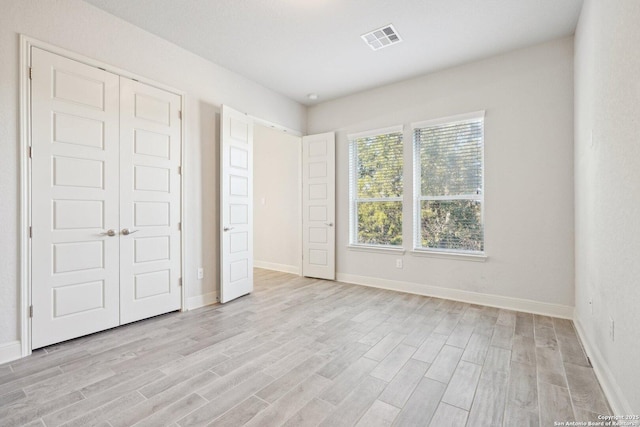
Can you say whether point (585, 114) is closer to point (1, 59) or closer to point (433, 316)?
point (433, 316)

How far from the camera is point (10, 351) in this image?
2309mm

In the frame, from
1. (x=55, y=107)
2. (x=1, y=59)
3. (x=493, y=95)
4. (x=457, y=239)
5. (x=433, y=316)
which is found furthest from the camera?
(x=457, y=239)

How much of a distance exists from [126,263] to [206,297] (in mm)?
1064

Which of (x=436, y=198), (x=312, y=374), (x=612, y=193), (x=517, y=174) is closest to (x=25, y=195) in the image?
(x=312, y=374)

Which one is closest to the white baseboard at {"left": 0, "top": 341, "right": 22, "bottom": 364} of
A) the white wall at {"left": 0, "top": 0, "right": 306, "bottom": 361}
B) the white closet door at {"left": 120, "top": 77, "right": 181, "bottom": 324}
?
the white wall at {"left": 0, "top": 0, "right": 306, "bottom": 361}

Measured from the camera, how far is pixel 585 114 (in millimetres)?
2629

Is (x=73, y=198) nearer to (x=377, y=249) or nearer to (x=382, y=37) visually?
(x=382, y=37)

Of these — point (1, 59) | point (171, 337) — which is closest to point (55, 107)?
point (1, 59)

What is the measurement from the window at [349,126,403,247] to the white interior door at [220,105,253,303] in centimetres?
168

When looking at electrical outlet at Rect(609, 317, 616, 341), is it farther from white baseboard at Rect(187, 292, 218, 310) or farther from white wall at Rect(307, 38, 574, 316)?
white baseboard at Rect(187, 292, 218, 310)

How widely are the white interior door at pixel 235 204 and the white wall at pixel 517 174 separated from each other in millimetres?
2258

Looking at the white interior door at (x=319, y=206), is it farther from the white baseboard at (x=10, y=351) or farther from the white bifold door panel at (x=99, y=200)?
the white baseboard at (x=10, y=351)

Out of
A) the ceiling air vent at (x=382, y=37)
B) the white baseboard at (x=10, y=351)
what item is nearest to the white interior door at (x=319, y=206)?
the ceiling air vent at (x=382, y=37)

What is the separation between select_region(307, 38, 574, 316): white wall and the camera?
10.7 ft
